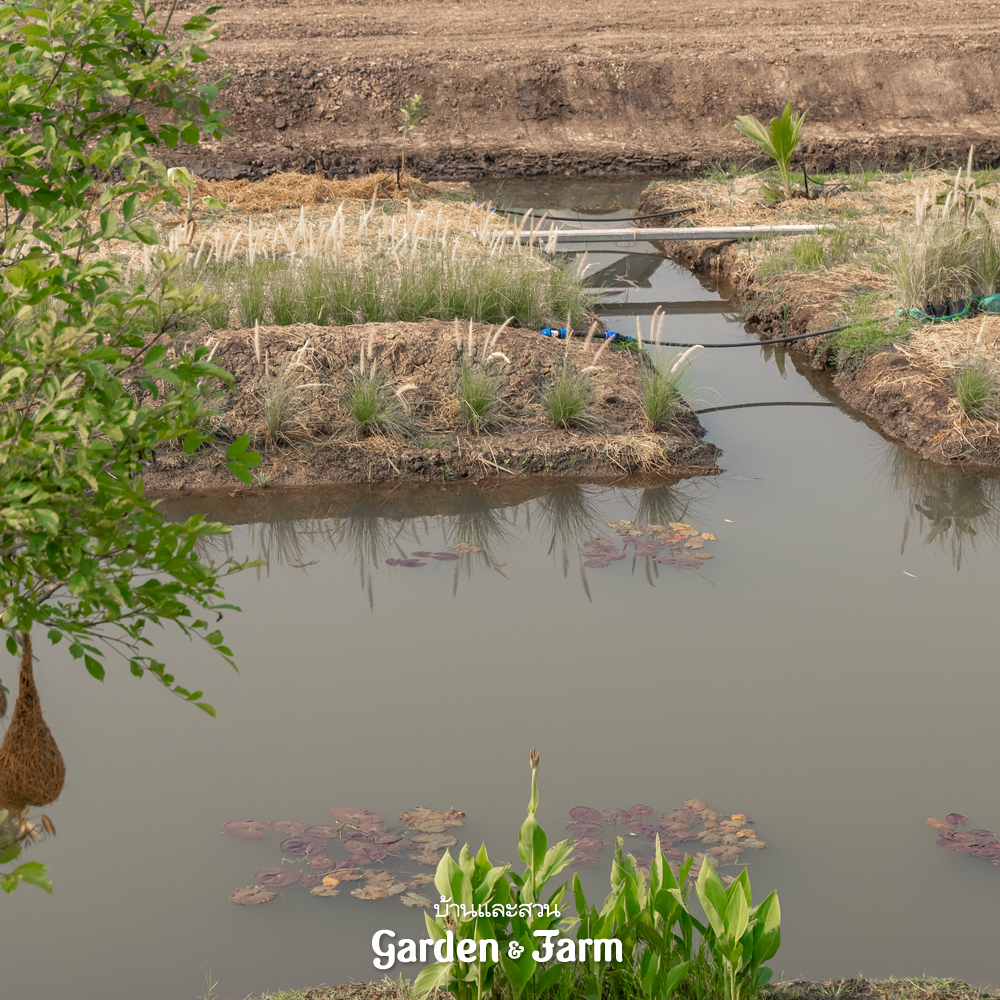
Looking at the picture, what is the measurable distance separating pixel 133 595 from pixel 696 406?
19.8 feet

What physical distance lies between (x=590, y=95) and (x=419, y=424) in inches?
497

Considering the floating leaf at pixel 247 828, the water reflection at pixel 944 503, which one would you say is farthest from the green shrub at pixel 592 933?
the water reflection at pixel 944 503

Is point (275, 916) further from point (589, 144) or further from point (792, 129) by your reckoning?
point (589, 144)

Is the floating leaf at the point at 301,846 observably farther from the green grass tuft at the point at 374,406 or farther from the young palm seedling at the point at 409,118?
the young palm seedling at the point at 409,118

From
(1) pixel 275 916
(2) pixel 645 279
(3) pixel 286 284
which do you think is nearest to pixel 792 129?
(2) pixel 645 279

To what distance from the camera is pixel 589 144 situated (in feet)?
54.9

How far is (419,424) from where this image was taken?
6.80m

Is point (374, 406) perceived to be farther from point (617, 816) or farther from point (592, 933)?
point (592, 933)

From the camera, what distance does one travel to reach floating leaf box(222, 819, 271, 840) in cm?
357

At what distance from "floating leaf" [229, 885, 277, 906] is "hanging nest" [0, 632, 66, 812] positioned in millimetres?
1070

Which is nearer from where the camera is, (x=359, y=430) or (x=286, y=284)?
(x=359, y=430)

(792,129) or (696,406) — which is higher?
(792,129)

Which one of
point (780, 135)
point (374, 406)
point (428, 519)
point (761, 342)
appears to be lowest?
point (428, 519)

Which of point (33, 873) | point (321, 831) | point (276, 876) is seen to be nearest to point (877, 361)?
point (321, 831)
